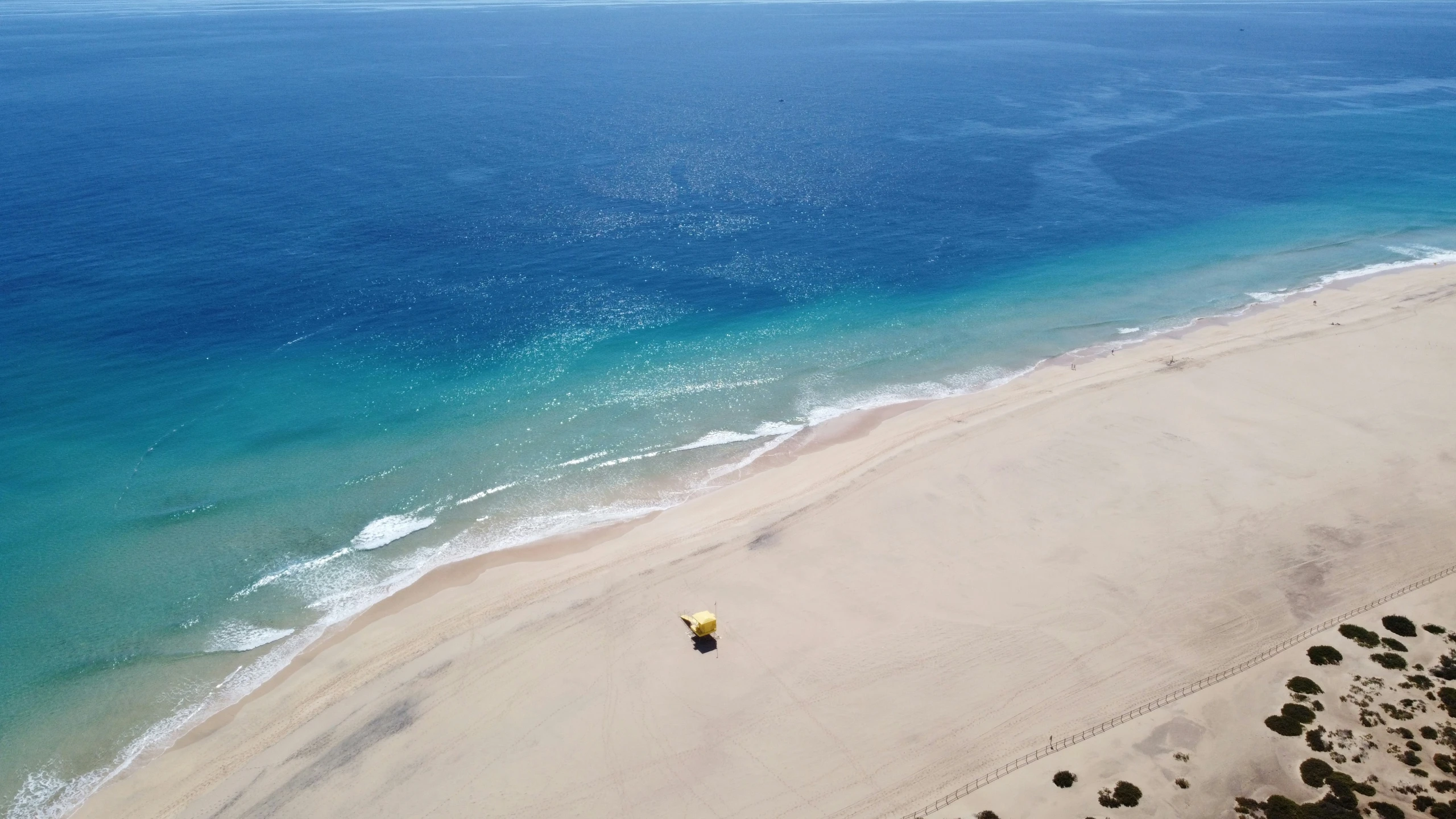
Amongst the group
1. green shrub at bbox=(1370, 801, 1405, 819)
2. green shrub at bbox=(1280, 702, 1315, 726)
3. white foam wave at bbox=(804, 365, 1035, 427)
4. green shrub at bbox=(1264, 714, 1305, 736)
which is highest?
white foam wave at bbox=(804, 365, 1035, 427)

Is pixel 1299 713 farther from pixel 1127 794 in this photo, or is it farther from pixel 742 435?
pixel 742 435

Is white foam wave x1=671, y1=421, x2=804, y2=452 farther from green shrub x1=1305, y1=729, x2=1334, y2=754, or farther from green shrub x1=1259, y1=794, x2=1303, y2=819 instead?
green shrub x1=1259, y1=794, x2=1303, y2=819

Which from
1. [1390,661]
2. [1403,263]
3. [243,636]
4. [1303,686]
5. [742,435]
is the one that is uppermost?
[1403,263]

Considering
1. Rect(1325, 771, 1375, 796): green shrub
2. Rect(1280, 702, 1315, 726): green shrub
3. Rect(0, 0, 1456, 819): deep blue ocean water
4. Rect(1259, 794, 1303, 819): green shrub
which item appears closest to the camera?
Rect(1259, 794, 1303, 819): green shrub

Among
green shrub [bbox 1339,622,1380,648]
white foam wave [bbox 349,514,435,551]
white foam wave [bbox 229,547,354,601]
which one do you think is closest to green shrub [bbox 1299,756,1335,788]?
green shrub [bbox 1339,622,1380,648]

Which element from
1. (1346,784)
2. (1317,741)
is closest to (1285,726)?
(1317,741)

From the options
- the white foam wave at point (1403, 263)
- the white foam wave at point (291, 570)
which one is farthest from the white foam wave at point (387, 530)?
the white foam wave at point (1403, 263)

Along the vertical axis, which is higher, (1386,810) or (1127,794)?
(1386,810)

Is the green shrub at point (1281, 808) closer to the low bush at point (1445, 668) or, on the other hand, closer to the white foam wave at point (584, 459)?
the low bush at point (1445, 668)
